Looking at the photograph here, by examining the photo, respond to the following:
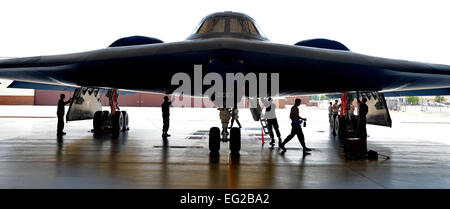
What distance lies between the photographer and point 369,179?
4.62m

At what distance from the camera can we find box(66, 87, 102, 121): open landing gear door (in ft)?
33.0

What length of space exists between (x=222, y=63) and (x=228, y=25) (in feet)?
6.10

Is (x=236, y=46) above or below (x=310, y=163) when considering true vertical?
above

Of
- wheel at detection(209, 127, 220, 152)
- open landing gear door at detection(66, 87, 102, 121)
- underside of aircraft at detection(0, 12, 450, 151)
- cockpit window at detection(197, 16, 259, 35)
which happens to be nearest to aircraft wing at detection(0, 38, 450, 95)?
underside of aircraft at detection(0, 12, 450, 151)

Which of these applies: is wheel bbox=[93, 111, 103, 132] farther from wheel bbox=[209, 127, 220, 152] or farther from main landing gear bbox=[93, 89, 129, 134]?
wheel bbox=[209, 127, 220, 152]

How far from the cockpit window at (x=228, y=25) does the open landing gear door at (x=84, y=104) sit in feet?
18.4

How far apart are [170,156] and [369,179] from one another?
156 inches

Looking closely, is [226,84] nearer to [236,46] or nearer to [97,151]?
[236,46]

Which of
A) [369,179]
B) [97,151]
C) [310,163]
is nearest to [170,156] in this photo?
[97,151]

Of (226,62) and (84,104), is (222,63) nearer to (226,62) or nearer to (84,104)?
(226,62)

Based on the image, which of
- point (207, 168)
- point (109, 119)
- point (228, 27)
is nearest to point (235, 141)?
point (207, 168)

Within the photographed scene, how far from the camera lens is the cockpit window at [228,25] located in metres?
6.71
